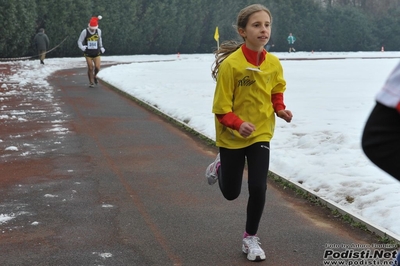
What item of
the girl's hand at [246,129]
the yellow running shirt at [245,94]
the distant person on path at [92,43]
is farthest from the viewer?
the distant person on path at [92,43]

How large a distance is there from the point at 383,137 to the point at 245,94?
9.62 feet

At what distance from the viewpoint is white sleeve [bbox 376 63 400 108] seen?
173cm

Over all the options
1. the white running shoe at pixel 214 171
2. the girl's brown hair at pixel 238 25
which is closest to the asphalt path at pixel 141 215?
the white running shoe at pixel 214 171

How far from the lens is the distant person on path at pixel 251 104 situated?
182 inches

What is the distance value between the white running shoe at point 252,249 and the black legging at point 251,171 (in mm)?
172

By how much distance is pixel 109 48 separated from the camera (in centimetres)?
4738

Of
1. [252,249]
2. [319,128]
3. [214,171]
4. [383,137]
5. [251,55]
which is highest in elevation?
[383,137]

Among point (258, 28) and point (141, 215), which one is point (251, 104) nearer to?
point (258, 28)

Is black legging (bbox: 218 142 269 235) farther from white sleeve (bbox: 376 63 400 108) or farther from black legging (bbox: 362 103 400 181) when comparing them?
white sleeve (bbox: 376 63 400 108)

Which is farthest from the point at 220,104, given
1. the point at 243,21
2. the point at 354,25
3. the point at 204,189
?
the point at 354,25

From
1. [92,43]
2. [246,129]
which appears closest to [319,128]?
[246,129]

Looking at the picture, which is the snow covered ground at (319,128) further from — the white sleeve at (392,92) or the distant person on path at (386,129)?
the white sleeve at (392,92)

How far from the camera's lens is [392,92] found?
175 centimetres

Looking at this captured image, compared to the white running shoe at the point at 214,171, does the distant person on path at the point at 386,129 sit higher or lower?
higher
